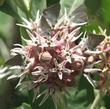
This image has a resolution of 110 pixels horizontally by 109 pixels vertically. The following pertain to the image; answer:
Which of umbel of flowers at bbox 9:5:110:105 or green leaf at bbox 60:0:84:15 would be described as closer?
umbel of flowers at bbox 9:5:110:105

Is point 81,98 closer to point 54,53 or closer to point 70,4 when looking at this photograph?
point 70,4

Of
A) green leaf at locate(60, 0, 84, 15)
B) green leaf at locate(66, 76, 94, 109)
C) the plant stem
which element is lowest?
green leaf at locate(66, 76, 94, 109)

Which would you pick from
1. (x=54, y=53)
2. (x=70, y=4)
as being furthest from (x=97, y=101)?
(x=70, y=4)

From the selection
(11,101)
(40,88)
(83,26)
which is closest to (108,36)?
(83,26)

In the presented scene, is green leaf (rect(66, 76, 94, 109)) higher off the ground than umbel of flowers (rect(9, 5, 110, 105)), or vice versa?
umbel of flowers (rect(9, 5, 110, 105))

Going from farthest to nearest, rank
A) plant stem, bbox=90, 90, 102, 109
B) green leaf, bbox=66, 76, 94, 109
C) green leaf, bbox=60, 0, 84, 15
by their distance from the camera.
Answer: green leaf, bbox=66, 76, 94, 109 < green leaf, bbox=60, 0, 84, 15 < plant stem, bbox=90, 90, 102, 109

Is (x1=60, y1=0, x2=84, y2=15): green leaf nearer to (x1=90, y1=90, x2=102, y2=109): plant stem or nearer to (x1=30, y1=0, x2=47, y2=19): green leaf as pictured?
(x1=30, y1=0, x2=47, y2=19): green leaf

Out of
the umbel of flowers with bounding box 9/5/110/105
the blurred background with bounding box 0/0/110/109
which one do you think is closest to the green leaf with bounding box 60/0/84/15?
the blurred background with bounding box 0/0/110/109

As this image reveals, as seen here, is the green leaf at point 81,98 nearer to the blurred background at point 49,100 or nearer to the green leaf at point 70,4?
the blurred background at point 49,100

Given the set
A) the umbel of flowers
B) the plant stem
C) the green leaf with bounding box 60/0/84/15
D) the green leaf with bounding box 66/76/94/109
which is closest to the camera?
the umbel of flowers

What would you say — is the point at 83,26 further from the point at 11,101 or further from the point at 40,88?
the point at 11,101
